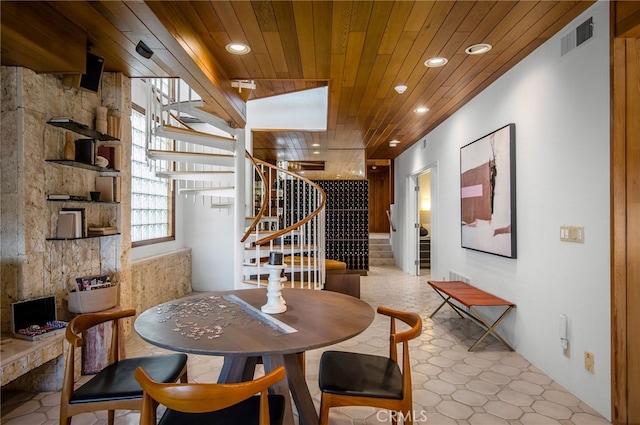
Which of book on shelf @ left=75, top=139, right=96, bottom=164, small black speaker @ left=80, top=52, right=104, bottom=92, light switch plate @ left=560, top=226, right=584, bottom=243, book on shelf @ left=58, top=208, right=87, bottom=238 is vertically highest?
small black speaker @ left=80, top=52, right=104, bottom=92

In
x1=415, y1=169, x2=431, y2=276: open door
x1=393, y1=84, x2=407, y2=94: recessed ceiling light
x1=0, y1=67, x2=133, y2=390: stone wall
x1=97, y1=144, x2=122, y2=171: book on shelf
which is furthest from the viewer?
x1=415, y1=169, x2=431, y2=276: open door

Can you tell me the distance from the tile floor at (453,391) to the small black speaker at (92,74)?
2.30m

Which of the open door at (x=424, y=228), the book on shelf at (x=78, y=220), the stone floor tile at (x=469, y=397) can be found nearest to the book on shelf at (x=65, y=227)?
the book on shelf at (x=78, y=220)

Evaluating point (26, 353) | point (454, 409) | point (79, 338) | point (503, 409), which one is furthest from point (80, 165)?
point (503, 409)

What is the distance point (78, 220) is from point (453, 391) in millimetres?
3118

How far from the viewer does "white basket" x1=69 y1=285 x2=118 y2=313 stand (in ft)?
9.23

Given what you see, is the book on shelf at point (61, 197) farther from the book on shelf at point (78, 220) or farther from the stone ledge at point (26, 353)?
the stone ledge at point (26, 353)

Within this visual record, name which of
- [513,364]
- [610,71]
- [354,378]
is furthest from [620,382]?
[610,71]

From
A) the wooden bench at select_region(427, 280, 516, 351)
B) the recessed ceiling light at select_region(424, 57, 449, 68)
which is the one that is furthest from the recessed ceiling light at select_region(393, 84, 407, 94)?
the wooden bench at select_region(427, 280, 516, 351)

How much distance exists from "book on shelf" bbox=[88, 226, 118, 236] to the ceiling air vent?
12.6ft

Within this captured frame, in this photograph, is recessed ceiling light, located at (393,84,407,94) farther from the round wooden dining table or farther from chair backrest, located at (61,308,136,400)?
chair backrest, located at (61,308,136,400)

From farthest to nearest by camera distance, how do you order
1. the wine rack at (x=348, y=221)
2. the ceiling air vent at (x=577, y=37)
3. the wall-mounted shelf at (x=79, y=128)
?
the wine rack at (x=348, y=221) → the wall-mounted shelf at (x=79, y=128) → the ceiling air vent at (x=577, y=37)

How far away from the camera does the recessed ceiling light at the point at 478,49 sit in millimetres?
2828

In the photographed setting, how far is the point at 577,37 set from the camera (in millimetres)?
2482
